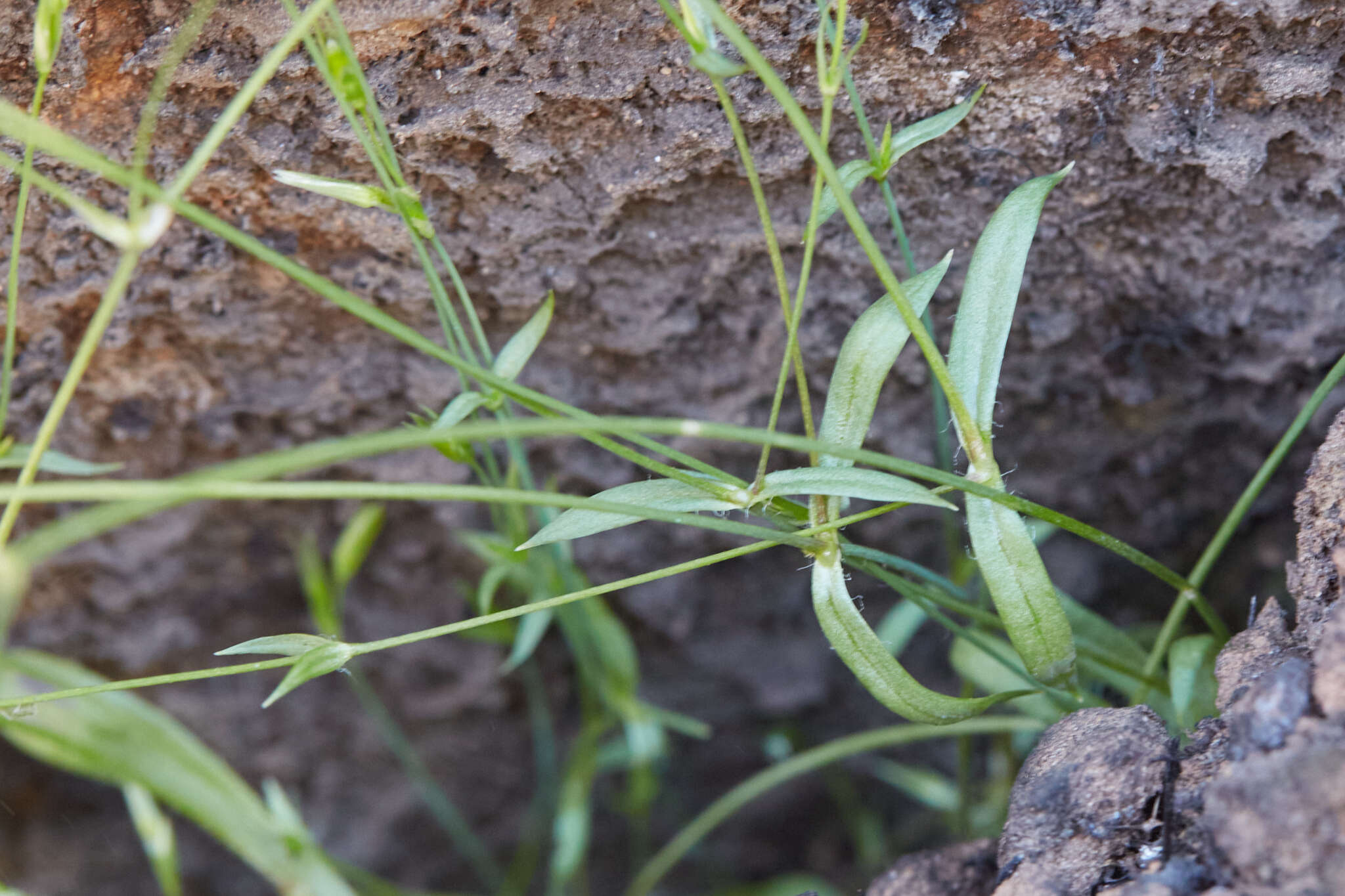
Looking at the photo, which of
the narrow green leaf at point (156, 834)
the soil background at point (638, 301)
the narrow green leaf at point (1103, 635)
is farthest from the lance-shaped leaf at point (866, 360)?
the narrow green leaf at point (156, 834)

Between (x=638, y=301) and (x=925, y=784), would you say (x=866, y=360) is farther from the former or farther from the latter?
(x=925, y=784)

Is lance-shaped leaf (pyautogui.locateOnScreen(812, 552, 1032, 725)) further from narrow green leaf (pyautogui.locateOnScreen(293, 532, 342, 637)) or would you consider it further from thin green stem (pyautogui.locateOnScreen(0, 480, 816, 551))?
narrow green leaf (pyautogui.locateOnScreen(293, 532, 342, 637))

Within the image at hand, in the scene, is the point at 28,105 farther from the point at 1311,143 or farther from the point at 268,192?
the point at 1311,143

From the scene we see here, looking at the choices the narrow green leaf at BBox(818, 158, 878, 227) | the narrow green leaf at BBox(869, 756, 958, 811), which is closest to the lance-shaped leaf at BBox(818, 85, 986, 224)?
the narrow green leaf at BBox(818, 158, 878, 227)

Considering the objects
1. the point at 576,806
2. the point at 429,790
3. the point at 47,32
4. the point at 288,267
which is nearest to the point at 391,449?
the point at 288,267

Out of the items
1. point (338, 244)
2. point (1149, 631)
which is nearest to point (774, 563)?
point (1149, 631)

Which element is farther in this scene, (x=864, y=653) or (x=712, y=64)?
(x=864, y=653)

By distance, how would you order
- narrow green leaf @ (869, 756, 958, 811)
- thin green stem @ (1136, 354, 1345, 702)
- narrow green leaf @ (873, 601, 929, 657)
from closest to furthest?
thin green stem @ (1136, 354, 1345, 702) → narrow green leaf @ (873, 601, 929, 657) → narrow green leaf @ (869, 756, 958, 811)

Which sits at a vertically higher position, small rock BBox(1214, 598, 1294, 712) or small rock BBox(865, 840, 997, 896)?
small rock BBox(1214, 598, 1294, 712)
